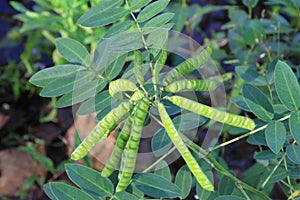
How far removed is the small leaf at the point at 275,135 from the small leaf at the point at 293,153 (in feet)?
0.19

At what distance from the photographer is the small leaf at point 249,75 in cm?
133

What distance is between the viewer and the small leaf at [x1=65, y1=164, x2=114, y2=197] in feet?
3.18

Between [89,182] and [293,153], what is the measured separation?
37 centimetres

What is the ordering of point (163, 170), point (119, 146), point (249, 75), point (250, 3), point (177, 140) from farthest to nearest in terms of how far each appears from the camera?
point (250, 3) < point (249, 75) < point (163, 170) < point (119, 146) < point (177, 140)

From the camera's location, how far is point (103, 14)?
100 centimetres

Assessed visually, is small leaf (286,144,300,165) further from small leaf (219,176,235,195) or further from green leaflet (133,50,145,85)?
green leaflet (133,50,145,85)

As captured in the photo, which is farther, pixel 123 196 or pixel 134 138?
pixel 123 196

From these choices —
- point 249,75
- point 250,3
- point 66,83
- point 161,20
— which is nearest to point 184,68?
point 161,20

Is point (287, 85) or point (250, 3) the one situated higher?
point (287, 85)

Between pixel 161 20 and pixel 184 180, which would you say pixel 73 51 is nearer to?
pixel 161 20

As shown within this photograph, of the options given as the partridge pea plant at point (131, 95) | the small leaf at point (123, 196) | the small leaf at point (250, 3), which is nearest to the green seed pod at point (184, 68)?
the partridge pea plant at point (131, 95)

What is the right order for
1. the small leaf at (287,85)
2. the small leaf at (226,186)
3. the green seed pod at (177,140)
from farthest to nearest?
1. the small leaf at (226,186)
2. the small leaf at (287,85)
3. the green seed pod at (177,140)

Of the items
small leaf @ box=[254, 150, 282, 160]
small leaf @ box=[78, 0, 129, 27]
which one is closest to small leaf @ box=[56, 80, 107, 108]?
small leaf @ box=[78, 0, 129, 27]

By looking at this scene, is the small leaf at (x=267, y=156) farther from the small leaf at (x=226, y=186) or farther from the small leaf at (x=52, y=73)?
the small leaf at (x=52, y=73)
